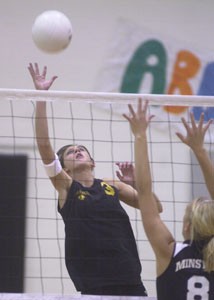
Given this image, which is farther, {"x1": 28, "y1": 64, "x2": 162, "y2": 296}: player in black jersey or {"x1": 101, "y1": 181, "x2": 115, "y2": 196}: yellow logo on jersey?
{"x1": 101, "y1": 181, "x2": 115, "y2": 196}: yellow logo on jersey

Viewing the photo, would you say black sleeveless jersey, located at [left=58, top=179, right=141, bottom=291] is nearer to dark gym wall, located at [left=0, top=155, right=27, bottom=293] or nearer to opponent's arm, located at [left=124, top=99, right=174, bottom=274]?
opponent's arm, located at [left=124, top=99, right=174, bottom=274]

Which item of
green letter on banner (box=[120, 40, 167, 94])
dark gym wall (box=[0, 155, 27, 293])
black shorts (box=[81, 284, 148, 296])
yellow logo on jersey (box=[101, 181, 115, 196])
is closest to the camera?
black shorts (box=[81, 284, 148, 296])

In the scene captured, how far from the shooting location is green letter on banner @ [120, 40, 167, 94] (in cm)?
691

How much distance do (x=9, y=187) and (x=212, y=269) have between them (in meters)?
3.76

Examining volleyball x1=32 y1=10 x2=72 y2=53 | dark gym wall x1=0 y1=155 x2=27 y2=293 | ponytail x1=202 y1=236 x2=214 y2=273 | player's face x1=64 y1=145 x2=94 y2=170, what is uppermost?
volleyball x1=32 y1=10 x2=72 y2=53

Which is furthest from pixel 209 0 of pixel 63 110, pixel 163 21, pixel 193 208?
pixel 193 208

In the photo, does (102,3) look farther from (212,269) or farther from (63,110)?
(212,269)

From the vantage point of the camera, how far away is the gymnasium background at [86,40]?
666 centimetres

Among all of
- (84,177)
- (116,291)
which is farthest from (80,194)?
(116,291)

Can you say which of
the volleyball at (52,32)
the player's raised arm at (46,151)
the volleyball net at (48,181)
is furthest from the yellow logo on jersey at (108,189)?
the volleyball net at (48,181)

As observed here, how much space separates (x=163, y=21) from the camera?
7.05 m

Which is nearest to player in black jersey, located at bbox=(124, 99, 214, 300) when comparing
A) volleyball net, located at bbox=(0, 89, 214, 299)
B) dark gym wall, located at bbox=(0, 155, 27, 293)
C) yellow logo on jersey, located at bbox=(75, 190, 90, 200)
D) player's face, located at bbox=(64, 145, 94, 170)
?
yellow logo on jersey, located at bbox=(75, 190, 90, 200)

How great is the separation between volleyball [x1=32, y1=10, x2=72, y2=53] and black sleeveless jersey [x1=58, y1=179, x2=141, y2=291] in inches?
38.6

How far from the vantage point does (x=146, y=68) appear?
6.95 meters
